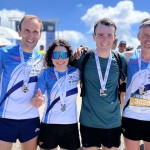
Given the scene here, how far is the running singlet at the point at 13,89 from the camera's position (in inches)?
154

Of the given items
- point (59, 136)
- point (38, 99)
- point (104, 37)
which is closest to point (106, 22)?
point (104, 37)

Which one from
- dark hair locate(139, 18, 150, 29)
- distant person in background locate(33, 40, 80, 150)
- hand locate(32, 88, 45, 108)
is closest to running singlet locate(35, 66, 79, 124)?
distant person in background locate(33, 40, 80, 150)

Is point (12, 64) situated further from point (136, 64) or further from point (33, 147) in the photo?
point (136, 64)

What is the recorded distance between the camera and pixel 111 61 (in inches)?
160

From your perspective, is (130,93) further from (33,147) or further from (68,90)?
(33,147)

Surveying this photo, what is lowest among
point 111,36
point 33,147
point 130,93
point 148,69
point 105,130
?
point 33,147

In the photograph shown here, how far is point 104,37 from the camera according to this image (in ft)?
13.1

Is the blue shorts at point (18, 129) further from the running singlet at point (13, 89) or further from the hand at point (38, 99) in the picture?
the hand at point (38, 99)

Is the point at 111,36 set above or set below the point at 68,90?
above

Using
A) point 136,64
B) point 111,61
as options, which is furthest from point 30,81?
point 136,64

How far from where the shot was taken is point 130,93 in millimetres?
4031

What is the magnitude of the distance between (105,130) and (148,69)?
970 millimetres

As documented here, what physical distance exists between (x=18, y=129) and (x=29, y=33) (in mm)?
1258

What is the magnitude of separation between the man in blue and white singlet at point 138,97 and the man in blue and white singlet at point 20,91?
123 cm
